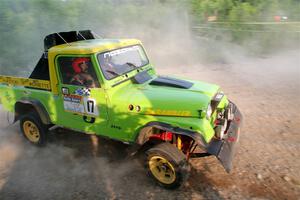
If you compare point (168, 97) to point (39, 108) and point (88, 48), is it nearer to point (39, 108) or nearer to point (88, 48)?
point (88, 48)

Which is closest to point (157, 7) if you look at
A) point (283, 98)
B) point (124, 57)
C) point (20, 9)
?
point (20, 9)

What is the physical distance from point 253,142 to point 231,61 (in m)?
8.29

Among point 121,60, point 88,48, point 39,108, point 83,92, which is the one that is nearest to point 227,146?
point 121,60

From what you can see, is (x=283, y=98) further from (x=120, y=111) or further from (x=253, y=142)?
(x=120, y=111)

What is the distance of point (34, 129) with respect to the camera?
5738mm

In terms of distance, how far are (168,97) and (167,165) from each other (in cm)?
102

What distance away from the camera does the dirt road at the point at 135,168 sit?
4.14m

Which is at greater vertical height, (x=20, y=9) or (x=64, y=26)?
(x=20, y=9)

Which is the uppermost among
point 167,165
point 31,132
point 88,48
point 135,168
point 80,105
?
point 88,48

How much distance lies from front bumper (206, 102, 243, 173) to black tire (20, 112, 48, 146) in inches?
135

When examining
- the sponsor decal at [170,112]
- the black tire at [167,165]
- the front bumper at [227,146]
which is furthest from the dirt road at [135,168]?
the sponsor decal at [170,112]

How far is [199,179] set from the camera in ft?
14.3

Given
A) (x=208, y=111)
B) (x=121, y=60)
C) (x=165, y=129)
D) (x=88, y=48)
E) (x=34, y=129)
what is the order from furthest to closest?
1. (x=34, y=129)
2. (x=121, y=60)
3. (x=88, y=48)
4. (x=208, y=111)
5. (x=165, y=129)

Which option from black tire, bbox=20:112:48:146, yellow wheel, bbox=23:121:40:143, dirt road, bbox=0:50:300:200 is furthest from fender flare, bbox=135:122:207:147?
yellow wheel, bbox=23:121:40:143
